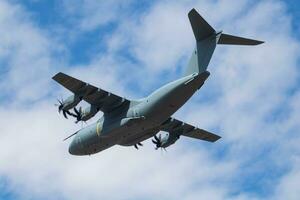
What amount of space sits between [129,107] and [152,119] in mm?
1809

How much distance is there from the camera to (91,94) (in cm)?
4412

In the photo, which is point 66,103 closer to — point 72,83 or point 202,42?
point 72,83

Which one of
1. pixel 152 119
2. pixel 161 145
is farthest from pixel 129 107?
pixel 161 145

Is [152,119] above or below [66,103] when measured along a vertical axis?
below

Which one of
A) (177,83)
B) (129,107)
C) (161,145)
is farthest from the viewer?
(161,145)

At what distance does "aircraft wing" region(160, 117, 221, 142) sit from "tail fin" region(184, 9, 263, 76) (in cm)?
483

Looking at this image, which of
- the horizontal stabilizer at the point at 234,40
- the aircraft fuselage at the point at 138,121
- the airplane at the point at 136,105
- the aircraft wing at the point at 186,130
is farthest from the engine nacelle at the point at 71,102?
the horizontal stabilizer at the point at 234,40

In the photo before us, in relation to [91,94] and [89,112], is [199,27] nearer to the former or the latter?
[91,94]

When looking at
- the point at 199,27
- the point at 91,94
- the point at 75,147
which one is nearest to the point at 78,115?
the point at 91,94

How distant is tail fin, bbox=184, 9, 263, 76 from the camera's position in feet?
139

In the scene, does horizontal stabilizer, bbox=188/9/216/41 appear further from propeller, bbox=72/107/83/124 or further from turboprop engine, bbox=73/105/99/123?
propeller, bbox=72/107/83/124

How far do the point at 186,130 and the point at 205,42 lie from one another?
295 inches

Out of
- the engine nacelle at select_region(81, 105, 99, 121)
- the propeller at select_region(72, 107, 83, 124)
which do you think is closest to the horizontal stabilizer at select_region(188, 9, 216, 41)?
the engine nacelle at select_region(81, 105, 99, 121)

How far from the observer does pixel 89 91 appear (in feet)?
144
